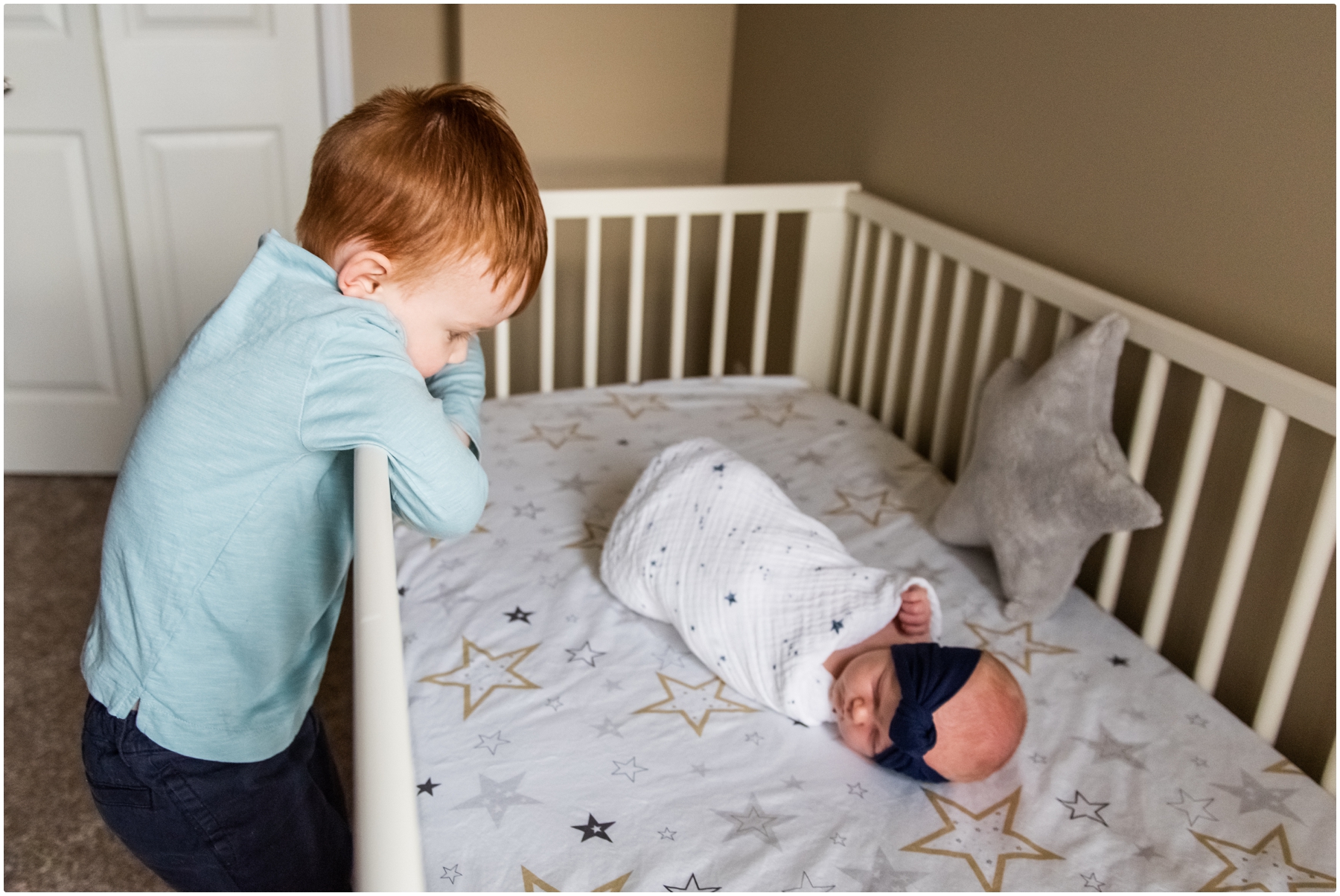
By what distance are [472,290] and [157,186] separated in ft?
5.69

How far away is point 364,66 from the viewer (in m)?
2.37

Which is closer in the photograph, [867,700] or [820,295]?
[867,700]

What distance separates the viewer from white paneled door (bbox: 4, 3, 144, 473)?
2.12 meters

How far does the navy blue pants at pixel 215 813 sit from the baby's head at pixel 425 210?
15.7 inches

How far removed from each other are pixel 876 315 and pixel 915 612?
80 cm

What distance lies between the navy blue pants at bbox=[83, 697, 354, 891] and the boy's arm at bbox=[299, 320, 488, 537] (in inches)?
12.6

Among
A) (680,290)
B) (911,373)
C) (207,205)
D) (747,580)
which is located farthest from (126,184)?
(747,580)

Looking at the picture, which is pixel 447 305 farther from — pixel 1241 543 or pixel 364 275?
pixel 1241 543

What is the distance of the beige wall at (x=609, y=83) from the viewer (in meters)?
2.32

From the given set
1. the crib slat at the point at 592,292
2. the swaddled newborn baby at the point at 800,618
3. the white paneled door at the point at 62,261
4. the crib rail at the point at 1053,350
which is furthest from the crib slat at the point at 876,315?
the white paneled door at the point at 62,261

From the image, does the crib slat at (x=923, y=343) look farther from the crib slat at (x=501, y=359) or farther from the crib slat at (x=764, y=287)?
the crib slat at (x=501, y=359)

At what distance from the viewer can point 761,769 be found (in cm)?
104

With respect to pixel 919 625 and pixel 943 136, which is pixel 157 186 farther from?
pixel 919 625

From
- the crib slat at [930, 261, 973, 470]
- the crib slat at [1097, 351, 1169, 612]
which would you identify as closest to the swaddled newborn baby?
the crib slat at [1097, 351, 1169, 612]
